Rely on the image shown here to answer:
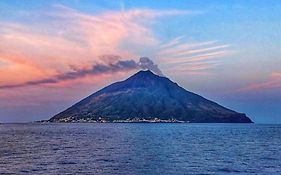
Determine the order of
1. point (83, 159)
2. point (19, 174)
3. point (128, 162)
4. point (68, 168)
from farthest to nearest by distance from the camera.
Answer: point (83, 159)
point (128, 162)
point (68, 168)
point (19, 174)

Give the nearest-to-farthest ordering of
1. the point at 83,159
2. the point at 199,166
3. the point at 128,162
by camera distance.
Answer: the point at 199,166 → the point at 128,162 → the point at 83,159

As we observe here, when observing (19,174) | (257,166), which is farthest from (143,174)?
Result: (257,166)

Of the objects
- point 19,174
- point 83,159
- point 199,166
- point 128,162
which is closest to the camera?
point 19,174

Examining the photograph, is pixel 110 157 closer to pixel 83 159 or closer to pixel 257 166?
pixel 83 159

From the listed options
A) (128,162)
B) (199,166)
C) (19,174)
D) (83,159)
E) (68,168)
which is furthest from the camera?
(83,159)

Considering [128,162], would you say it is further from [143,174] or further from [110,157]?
[143,174]

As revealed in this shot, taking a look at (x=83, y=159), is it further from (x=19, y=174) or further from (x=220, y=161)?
(x=220, y=161)

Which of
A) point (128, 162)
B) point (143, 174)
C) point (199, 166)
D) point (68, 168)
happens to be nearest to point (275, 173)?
point (199, 166)

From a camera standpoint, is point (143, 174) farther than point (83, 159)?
No

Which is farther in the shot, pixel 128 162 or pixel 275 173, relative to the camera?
pixel 128 162
